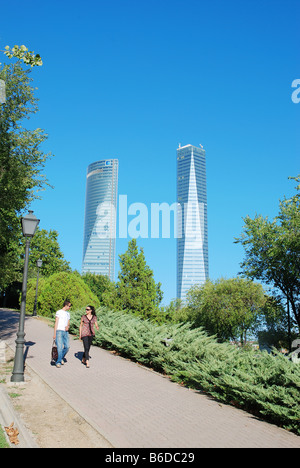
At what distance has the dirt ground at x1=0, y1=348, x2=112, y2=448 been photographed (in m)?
5.12

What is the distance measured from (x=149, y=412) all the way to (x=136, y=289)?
12269 mm

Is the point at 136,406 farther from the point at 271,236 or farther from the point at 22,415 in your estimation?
the point at 271,236

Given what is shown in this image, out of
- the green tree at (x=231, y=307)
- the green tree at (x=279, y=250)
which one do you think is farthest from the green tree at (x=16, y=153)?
the green tree at (x=231, y=307)

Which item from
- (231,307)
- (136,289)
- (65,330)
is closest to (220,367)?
(65,330)

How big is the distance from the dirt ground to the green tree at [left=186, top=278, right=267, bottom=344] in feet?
122

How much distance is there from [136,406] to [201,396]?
1698mm

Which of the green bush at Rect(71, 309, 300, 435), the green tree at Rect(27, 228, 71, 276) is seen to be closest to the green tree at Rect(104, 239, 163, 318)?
the green bush at Rect(71, 309, 300, 435)

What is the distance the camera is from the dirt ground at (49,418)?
5116mm

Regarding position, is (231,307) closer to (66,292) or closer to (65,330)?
(66,292)

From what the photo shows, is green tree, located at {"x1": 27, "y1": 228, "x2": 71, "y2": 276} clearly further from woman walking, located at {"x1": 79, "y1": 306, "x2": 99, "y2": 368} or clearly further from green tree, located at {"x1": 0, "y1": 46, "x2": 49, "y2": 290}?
woman walking, located at {"x1": 79, "y1": 306, "x2": 99, "y2": 368}

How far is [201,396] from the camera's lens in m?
7.82
